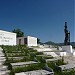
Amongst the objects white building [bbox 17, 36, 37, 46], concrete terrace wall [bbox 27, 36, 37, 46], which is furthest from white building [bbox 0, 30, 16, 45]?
concrete terrace wall [bbox 27, 36, 37, 46]

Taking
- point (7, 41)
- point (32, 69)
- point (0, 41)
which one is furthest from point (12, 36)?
point (32, 69)

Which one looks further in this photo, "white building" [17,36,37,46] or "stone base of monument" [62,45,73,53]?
"white building" [17,36,37,46]

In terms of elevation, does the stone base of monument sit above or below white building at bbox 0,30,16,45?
below

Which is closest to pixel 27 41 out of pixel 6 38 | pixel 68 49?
pixel 6 38

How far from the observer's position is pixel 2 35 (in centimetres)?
2033

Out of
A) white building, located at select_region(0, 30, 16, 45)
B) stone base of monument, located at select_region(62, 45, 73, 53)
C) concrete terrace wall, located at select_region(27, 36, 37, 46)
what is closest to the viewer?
white building, located at select_region(0, 30, 16, 45)

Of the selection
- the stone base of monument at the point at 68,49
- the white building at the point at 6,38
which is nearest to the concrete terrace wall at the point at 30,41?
the white building at the point at 6,38

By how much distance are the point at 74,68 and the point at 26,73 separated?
11.4 feet

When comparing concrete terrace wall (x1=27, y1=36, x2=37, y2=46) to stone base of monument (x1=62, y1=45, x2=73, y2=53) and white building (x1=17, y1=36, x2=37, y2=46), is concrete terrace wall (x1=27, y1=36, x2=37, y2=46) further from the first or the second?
stone base of monument (x1=62, y1=45, x2=73, y2=53)

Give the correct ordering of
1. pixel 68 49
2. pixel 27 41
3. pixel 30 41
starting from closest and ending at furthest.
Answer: pixel 68 49, pixel 27 41, pixel 30 41

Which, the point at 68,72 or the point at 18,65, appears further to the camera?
the point at 18,65

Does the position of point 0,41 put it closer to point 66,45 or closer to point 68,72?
point 66,45

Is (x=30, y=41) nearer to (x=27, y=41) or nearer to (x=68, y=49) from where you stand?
(x=27, y=41)

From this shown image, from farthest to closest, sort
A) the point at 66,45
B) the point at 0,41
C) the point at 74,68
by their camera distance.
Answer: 1. the point at 66,45
2. the point at 0,41
3. the point at 74,68
